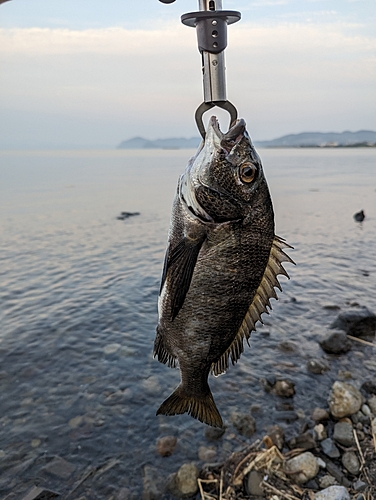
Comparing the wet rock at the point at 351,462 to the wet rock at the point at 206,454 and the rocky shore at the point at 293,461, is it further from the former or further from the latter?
the wet rock at the point at 206,454

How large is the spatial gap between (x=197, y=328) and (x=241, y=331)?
36 centimetres

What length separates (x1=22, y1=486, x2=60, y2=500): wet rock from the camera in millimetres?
5922

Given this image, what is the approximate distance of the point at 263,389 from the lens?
8320mm

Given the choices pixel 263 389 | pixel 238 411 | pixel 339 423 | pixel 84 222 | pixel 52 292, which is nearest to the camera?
pixel 339 423

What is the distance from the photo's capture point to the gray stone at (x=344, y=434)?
667 centimetres

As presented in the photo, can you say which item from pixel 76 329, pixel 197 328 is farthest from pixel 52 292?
pixel 197 328

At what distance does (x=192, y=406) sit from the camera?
3.56 meters

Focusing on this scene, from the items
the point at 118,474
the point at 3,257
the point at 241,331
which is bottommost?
the point at 118,474

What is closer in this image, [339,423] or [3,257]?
[339,423]

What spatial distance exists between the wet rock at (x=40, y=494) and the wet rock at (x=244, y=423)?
3.02m

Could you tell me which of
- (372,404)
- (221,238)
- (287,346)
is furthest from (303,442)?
(221,238)

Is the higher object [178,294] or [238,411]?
[178,294]

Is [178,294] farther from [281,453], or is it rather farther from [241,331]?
[281,453]

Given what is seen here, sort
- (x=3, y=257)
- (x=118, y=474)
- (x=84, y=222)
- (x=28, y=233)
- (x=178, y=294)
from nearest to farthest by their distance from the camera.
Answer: (x=178, y=294) → (x=118, y=474) → (x=3, y=257) → (x=28, y=233) → (x=84, y=222)
